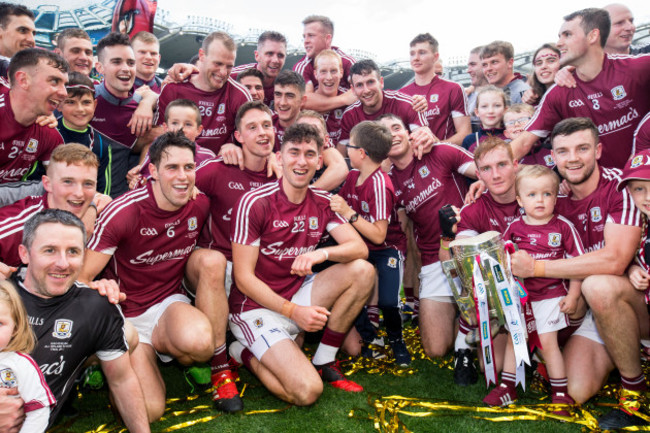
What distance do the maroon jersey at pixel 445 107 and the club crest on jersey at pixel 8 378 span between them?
18.3 feet

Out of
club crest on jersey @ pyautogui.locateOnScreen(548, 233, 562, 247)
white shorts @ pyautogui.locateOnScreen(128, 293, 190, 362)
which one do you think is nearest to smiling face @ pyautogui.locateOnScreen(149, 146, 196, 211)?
white shorts @ pyautogui.locateOnScreen(128, 293, 190, 362)

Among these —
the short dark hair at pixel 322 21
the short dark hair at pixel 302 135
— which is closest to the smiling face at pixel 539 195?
the short dark hair at pixel 302 135

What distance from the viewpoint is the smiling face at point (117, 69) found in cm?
547

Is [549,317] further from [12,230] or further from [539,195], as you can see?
[12,230]

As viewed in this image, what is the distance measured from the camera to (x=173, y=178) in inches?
154

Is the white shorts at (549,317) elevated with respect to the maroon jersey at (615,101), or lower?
lower

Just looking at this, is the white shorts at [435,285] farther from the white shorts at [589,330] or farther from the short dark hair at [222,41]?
the short dark hair at [222,41]

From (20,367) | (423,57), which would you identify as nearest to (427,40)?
(423,57)

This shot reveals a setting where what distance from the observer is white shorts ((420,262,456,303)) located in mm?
5105

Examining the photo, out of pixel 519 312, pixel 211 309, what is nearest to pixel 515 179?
pixel 519 312

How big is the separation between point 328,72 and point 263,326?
12.6 feet

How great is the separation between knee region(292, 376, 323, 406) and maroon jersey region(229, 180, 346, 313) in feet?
2.62

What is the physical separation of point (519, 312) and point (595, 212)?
1.06 metres

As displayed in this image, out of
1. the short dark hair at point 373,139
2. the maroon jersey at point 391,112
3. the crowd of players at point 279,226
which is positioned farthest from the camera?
the maroon jersey at point 391,112
